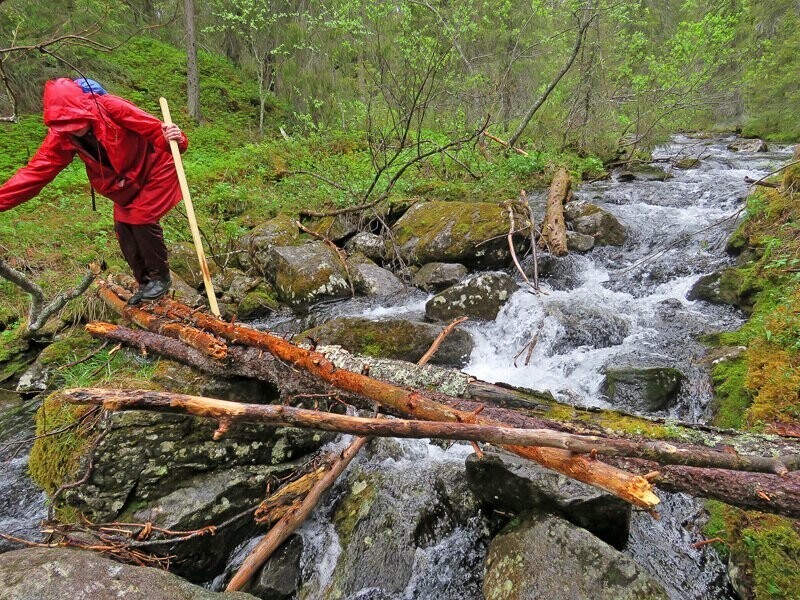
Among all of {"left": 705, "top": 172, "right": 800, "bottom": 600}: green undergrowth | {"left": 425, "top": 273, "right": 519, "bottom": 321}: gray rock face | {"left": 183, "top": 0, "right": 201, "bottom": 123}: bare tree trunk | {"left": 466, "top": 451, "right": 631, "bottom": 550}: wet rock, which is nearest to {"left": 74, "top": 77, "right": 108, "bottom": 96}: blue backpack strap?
{"left": 466, "top": 451, "right": 631, "bottom": 550}: wet rock

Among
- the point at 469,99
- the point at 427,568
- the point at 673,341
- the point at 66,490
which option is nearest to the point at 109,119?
the point at 66,490

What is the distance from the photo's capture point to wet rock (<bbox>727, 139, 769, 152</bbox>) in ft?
60.7

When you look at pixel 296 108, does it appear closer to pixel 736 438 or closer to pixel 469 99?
pixel 469 99

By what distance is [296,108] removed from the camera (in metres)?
18.0

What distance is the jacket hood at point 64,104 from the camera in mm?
3535

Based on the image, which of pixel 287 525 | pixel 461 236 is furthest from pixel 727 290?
pixel 287 525

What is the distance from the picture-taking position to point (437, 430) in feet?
7.31

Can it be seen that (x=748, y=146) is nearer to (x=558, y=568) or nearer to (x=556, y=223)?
(x=556, y=223)

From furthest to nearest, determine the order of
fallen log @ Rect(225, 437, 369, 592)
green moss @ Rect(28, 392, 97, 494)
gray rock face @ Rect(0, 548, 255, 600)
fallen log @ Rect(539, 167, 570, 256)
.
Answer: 1. fallen log @ Rect(539, 167, 570, 256)
2. green moss @ Rect(28, 392, 97, 494)
3. fallen log @ Rect(225, 437, 369, 592)
4. gray rock face @ Rect(0, 548, 255, 600)

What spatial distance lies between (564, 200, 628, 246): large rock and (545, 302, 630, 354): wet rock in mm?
3002

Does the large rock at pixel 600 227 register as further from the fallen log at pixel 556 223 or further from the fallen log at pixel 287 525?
the fallen log at pixel 287 525

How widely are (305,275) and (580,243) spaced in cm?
571

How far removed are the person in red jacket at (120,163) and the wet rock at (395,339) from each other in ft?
7.16

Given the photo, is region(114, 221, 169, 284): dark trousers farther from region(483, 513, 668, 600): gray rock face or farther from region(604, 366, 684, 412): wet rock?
region(604, 366, 684, 412): wet rock
